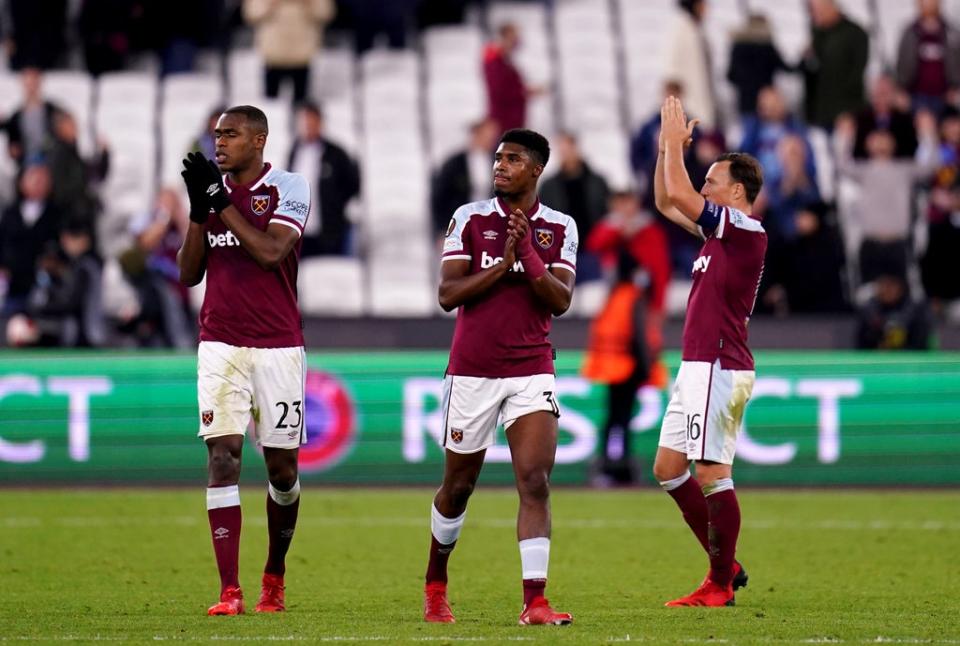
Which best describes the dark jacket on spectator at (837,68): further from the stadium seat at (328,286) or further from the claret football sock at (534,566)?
the claret football sock at (534,566)

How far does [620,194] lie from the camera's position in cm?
1675

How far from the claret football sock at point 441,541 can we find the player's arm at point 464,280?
97 centimetres

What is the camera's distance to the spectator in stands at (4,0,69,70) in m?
22.5

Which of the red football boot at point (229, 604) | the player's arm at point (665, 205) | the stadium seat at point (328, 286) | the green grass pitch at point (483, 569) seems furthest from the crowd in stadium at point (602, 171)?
the red football boot at point (229, 604)

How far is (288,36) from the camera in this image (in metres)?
21.6

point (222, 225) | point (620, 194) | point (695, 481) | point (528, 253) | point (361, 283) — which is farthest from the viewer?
point (361, 283)

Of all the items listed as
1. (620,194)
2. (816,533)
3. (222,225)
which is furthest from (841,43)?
(222,225)

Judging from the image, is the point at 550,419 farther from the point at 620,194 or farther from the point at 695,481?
the point at 620,194

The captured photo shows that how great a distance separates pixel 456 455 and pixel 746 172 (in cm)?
222

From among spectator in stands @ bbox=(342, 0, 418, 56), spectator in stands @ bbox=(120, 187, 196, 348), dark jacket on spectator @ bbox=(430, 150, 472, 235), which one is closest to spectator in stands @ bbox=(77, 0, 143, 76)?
spectator in stands @ bbox=(342, 0, 418, 56)

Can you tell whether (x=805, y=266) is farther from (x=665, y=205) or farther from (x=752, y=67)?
(x=665, y=205)

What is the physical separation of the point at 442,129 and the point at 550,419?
49.8 feet

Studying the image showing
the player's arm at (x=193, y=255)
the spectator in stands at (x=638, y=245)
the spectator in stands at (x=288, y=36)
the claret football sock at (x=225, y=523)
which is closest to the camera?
the claret football sock at (x=225, y=523)

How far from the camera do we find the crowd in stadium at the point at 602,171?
18.1 m
